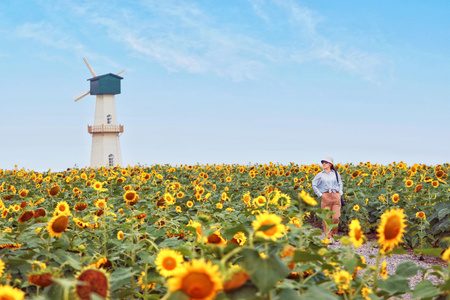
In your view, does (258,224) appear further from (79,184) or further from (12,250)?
(79,184)

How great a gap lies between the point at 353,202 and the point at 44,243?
960 cm

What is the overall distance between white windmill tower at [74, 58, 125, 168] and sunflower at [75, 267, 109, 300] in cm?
3547

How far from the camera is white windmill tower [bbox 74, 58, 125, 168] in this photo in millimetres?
36625

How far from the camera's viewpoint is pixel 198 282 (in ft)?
4.29

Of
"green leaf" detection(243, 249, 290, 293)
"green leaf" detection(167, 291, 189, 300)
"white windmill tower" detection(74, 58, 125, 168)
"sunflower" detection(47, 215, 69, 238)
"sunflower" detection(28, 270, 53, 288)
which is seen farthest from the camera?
"white windmill tower" detection(74, 58, 125, 168)

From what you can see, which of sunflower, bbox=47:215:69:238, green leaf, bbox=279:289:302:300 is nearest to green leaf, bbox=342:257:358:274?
green leaf, bbox=279:289:302:300

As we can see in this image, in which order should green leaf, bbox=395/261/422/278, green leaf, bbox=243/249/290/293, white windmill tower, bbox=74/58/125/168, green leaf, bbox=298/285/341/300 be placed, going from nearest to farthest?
green leaf, bbox=243/249/290/293 < green leaf, bbox=298/285/341/300 < green leaf, bbox=395/261/422/278 < white windmill tower, bbox=74/58/125/168

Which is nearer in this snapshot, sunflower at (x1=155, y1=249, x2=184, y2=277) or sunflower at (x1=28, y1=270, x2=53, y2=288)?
sunflower at (x1=28, y1=270, x2=53, y2=288)

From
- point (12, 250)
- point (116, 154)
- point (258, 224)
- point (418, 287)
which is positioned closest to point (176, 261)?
point (258, 224)

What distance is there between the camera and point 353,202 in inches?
455

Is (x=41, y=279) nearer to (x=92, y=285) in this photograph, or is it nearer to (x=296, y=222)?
(x=92, y=285)

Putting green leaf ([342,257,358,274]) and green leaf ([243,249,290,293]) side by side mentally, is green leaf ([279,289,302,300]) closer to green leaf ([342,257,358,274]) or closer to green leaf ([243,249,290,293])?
green leaf ([243,249,290,293])

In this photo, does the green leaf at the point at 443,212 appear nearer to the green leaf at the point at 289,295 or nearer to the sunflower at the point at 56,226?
the sunflower at the point at 56,226

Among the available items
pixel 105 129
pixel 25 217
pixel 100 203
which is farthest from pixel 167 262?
pixel 105 129
